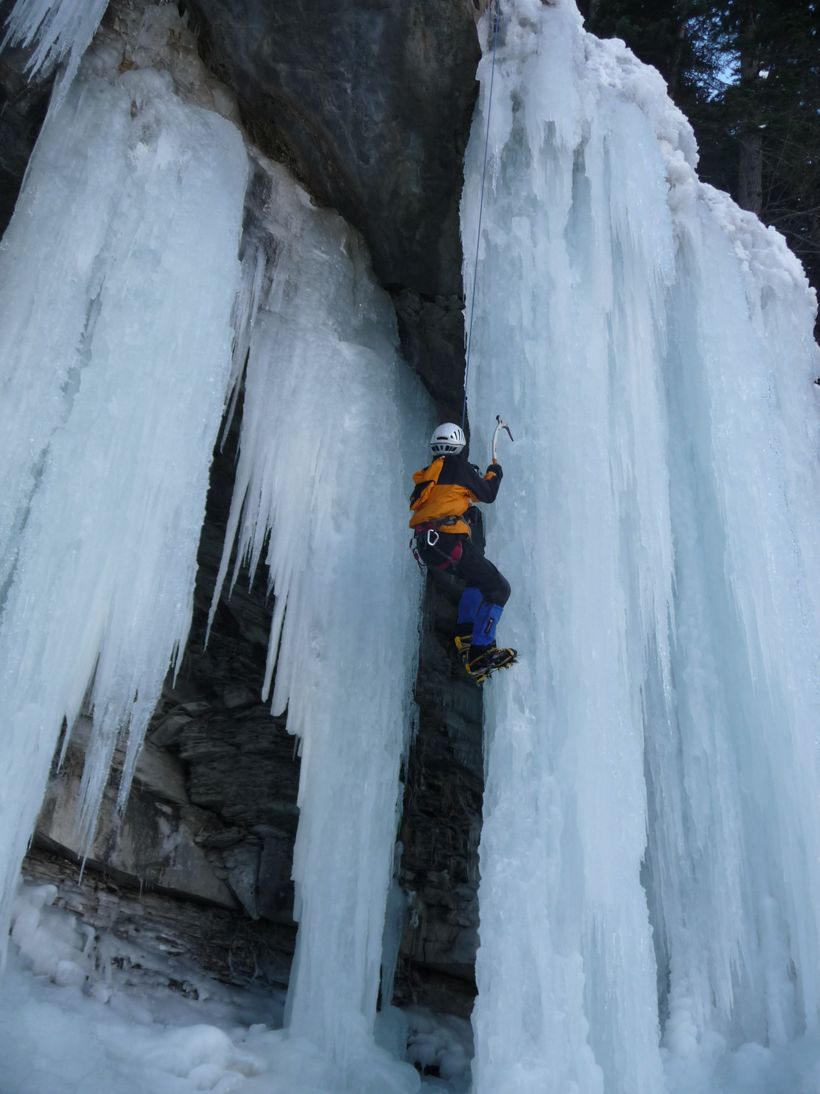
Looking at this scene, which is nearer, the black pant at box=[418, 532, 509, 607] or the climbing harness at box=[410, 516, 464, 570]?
the black pant at box=[418, 532, 509, 607]

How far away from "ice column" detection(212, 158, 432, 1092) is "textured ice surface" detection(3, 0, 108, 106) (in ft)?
4.24

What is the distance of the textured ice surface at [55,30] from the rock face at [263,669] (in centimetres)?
19

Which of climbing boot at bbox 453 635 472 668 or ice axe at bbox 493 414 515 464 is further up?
ice axe at bbox 493 414 515 464

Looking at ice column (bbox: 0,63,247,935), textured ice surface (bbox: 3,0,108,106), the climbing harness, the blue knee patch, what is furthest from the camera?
textured ice surface (bbox: 3,0,108,106)

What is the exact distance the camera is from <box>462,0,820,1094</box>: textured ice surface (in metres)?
4.02

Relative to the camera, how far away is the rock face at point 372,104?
17.8 feet

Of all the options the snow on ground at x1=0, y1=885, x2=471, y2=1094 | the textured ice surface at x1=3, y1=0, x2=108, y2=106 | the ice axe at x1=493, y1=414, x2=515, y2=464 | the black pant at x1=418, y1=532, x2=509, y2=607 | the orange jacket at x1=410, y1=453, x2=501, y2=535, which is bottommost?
the snow on ground at x1=0, y1=885, x2=471, y2=1094

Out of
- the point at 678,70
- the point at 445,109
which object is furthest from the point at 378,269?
the point at 678,70

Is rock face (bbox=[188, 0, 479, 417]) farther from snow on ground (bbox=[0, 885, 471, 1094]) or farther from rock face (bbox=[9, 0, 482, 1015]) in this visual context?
snow on ground (bbox=[0, 885, 471, 1094])

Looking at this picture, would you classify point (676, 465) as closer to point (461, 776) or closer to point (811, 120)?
point (461, 776)

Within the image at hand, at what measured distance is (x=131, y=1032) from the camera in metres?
4.50

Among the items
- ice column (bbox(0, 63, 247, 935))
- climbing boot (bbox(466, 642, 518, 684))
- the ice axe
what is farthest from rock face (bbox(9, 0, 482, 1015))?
climbing boot (bbox(466, 642, 518, 684))

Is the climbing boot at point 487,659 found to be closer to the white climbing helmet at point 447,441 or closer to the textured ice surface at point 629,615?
the textured ice surface at point 629,615

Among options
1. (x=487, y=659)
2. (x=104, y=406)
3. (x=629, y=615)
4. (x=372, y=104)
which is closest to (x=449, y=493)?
(x=487, y=659)
